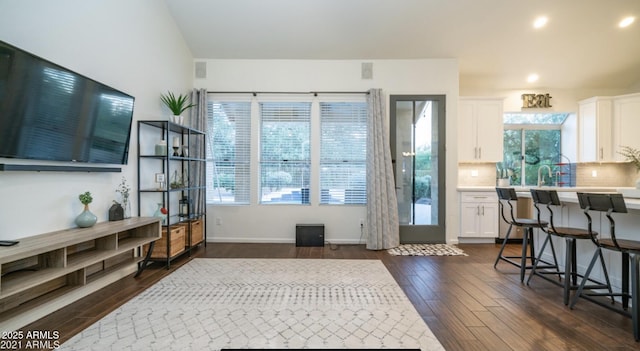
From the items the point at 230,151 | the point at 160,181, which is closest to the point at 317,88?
the point at 230,151

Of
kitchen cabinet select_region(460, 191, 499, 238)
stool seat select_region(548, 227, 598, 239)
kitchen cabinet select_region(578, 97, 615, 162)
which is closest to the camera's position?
stool seat select_region(548, 227, 598, 239)

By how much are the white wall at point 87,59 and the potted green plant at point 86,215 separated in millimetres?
102

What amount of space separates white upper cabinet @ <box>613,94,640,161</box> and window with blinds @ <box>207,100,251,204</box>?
6.76m

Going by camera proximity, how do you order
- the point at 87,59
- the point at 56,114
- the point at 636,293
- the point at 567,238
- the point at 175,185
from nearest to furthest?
the point at 636,293 < the point at 56,114 < the point at 567,238 < the point at 87,59 < the point at 175,185

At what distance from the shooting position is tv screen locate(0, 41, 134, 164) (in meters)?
Answer: 1.96

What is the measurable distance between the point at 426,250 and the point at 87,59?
195 inches

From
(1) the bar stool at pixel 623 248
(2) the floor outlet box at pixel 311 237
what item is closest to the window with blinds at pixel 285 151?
(2) the floor outlet box at pixel 311 237

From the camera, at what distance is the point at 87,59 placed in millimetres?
2754

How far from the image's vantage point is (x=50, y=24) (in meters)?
2.38

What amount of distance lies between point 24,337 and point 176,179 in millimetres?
2547

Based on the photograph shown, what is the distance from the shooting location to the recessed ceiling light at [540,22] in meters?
4.00

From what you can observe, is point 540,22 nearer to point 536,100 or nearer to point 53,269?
point 536,100

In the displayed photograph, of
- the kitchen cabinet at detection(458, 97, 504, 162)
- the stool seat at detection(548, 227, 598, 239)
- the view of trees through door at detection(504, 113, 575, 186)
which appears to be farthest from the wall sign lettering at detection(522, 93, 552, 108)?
the stool seat at detection(548, 227, 598, 239)

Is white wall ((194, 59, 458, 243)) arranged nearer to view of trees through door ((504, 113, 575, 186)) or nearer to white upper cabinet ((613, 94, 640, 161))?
view of trees through door ((504, 113, 575, 186))
